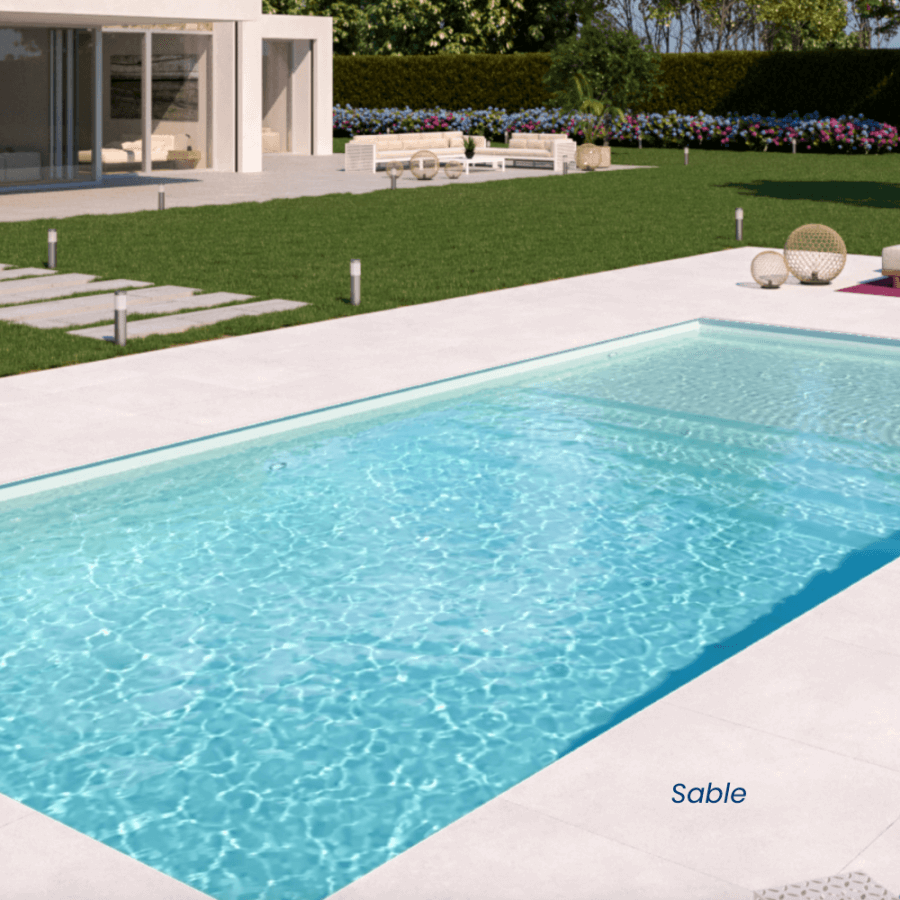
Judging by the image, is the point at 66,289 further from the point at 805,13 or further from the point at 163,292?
the point at 805,13

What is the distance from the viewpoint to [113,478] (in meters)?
8.73

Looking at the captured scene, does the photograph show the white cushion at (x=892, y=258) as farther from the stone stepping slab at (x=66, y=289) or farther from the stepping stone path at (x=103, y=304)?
the stone stepping slab at (x=66, y=289)

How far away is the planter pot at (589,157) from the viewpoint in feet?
108

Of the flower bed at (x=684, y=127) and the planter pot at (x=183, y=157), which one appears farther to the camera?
the flower bed at (x=684, y=127)

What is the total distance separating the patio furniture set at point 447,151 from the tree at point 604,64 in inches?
158

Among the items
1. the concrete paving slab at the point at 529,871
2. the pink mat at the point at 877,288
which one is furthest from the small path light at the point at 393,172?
the concrete paving slab at the point at 529,871

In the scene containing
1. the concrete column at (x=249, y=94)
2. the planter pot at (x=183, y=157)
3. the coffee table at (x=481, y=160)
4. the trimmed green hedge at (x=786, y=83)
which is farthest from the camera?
the trimmed green hedge at (x=786, y=83)

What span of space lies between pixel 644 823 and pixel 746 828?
339 mm

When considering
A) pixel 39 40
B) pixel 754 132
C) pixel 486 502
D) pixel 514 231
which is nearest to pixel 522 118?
pixel 754 132

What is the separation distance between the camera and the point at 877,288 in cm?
1630

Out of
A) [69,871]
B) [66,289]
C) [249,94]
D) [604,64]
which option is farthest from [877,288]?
[604,64]

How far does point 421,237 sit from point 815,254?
6.10 meters

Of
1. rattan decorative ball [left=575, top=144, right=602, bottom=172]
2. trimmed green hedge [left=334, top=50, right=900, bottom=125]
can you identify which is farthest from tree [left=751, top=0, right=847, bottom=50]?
rattan decorative ball [left=575, top=144, right=602, bottom=172]

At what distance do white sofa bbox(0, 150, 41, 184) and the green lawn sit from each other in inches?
217
